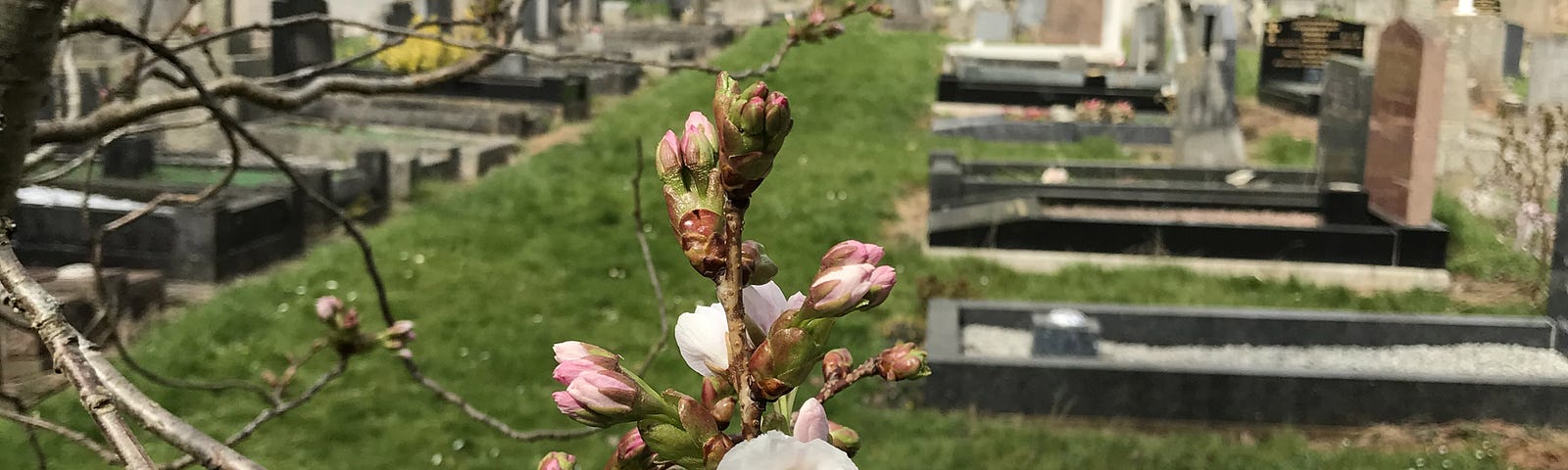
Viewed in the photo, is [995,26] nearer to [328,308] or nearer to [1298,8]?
[1298,8]

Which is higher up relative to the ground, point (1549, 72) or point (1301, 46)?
point (1301, 46)

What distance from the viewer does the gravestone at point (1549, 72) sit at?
841 cm

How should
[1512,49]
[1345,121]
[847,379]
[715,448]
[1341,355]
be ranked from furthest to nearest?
[1512,49] → [1345,121] → [1341,355] → [847,379] → [715,448]

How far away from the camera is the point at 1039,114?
1190 centimetres

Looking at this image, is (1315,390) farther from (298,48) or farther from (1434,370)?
(298,48)


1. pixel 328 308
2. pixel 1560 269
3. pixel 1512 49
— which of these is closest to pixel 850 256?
pixel 328 308

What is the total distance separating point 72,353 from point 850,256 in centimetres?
42

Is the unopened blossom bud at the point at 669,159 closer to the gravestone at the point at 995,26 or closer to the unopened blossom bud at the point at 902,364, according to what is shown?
the unopened blossom bud at the point at 902,364

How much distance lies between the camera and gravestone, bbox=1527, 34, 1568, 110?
8.41 meters

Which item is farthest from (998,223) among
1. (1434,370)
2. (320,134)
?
(320,134)

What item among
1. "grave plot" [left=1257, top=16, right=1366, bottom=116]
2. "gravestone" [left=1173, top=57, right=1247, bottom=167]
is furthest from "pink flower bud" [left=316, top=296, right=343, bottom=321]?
"grave plot" [left=1257, top=16, right=1366, bottom=116]

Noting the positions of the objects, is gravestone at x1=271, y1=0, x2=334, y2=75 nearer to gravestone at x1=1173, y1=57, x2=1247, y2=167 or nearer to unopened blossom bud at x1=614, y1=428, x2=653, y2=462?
gravestone at x1=1173, y1=57, x2=1247, y2=167

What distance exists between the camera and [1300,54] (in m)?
13.3

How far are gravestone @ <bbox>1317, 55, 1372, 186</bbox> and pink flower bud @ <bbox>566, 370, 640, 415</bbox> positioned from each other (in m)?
8.29
